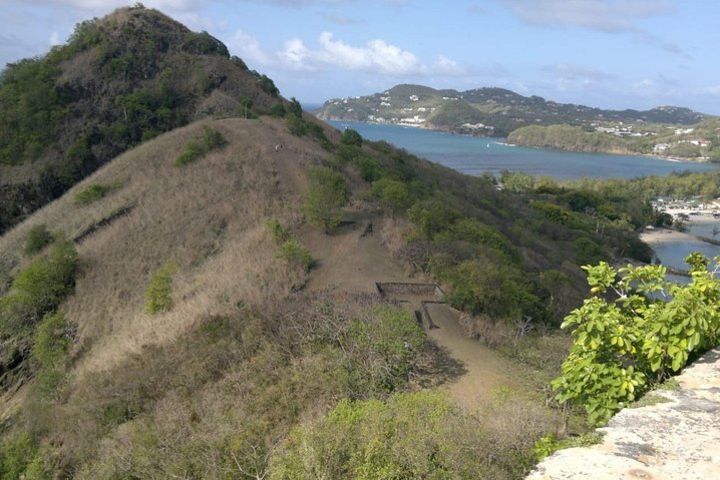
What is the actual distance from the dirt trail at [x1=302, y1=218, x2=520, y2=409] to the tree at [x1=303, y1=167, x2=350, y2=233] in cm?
54

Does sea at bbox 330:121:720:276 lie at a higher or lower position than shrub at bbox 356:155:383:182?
lower

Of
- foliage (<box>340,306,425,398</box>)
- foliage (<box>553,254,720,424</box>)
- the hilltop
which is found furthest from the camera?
foliage (<box>340,306,425,398</box>)

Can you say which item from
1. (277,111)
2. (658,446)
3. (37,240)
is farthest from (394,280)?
(277,111)

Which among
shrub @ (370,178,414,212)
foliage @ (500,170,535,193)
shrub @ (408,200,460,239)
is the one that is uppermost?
shrub @ (370,178,414,212)

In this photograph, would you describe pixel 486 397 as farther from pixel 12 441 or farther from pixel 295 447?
pixel 12 441

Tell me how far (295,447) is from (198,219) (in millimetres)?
18052

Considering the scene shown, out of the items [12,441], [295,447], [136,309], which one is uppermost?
[295,447]

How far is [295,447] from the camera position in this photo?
8141 millimetres

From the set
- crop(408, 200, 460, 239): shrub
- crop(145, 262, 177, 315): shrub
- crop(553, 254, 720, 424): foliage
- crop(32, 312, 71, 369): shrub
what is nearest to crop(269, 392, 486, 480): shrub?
crop(553, 254, 720, 424): foliage

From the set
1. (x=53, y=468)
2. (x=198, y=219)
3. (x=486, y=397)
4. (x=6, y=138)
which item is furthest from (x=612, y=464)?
(x=6, y=138)

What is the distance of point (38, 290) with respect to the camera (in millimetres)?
20500

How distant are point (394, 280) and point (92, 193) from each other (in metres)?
19.0

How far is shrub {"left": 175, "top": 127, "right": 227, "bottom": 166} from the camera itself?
97.6 feet

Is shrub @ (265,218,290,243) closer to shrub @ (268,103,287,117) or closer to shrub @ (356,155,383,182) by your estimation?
shrub @ (356,155,383,182)
